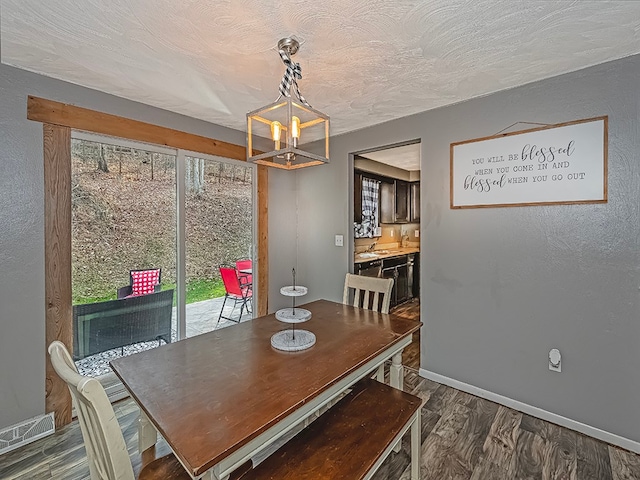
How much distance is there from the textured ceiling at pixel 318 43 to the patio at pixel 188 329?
191 centimetres

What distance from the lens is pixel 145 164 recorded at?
2582 mm

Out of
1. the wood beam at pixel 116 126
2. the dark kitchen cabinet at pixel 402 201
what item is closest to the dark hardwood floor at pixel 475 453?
the wood beam at pixel 116 126

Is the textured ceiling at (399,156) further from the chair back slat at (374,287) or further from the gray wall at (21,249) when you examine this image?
the gray wall at (21,249)

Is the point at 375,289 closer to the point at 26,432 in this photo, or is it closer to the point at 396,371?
the point at 396,371

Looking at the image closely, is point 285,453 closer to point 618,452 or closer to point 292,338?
point 292,338

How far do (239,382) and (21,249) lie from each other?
1802mm

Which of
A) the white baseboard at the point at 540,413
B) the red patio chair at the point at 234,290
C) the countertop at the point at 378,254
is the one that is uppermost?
the countertop at the point at 378,254

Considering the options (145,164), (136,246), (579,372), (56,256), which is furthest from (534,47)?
(56,256)

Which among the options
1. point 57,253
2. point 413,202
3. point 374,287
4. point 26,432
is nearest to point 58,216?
point 57,253

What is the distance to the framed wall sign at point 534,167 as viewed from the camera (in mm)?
1940

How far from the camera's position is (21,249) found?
1.92 metres

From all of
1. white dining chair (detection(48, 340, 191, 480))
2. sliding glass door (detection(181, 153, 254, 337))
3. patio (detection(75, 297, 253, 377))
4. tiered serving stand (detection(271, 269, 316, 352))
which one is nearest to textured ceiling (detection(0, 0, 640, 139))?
sliding glass door (detection(181, 153, 254, 337))

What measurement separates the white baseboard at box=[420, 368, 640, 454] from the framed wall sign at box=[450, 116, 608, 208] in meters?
1.46

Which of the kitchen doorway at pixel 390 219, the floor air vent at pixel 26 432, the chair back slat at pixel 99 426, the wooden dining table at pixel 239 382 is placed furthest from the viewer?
the kitchen doorway at pixel 390 219
